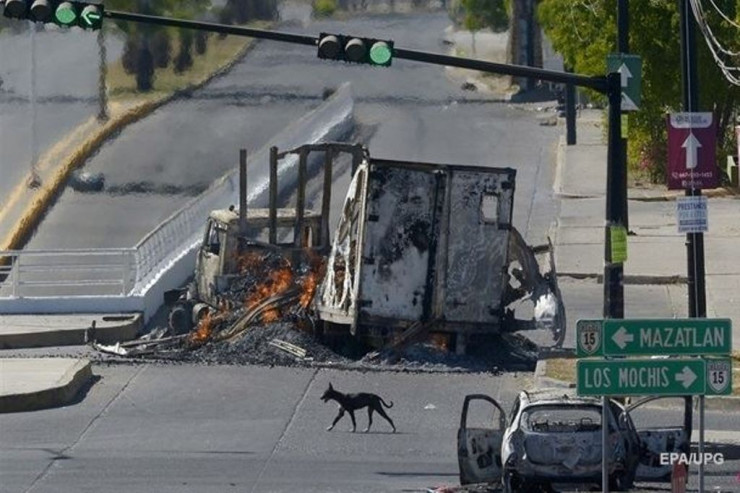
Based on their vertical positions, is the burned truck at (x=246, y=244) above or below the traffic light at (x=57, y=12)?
below

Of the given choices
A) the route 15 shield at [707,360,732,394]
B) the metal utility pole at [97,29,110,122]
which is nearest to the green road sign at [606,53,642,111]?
the route 15 shield at [707,360,732,394]

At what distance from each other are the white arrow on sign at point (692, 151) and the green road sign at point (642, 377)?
27.4 ft

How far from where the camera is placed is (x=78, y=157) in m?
49.9

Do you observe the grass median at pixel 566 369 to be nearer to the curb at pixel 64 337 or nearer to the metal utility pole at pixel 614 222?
the metal utility pole at pixel 614 222

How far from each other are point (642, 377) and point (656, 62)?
29.3 metres

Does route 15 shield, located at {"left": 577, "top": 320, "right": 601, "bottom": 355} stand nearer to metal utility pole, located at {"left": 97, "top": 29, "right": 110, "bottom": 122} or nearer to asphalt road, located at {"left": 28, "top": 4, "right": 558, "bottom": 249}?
asphalt road, located at {"left": 28, "top": 4, "right": 558, "bottom": 249}

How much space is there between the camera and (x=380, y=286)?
25500 mm

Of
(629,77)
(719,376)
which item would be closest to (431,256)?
(629,77)

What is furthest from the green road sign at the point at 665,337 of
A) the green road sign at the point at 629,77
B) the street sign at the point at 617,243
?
the green road sign at the point at 629,77

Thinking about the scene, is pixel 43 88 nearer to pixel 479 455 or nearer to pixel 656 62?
pixel 656 62

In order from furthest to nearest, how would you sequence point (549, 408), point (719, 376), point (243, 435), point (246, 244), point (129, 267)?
point (129, 267) < point (246, 244) < point (243, 435) < point (549, 408) < point (719, 376)

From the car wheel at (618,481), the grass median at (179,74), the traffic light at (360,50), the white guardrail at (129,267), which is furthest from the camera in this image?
the grass median at (179,74)

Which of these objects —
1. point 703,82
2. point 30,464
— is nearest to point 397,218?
point 30,464

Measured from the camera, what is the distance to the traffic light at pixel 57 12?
22.3 meters
